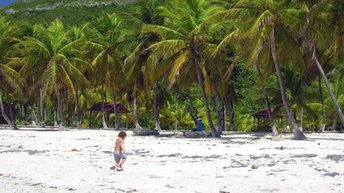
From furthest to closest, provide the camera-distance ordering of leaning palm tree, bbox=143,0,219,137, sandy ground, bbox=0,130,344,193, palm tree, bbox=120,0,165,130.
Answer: palm tree, bbox=120,0,165,130 → leaning palm tree, bbox=143,0,219,137 → sandy ground, bbox=0,130,344,193

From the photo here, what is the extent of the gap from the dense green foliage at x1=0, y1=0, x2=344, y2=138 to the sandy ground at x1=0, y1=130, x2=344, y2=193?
5.07 m

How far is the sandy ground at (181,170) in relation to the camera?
9742 millimetres

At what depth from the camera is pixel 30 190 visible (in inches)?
396

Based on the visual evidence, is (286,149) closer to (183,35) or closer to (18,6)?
(183,35)

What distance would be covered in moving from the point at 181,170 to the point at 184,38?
11.3m

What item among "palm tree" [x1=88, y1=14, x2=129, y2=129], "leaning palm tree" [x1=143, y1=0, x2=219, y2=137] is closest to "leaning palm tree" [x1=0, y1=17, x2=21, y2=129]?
"palm tree" [x1=88, y1=14, x2=129, y2=129]

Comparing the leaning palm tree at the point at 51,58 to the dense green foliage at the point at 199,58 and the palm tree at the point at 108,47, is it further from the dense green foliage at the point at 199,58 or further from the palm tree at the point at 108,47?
the palm tree at the point at 108,47

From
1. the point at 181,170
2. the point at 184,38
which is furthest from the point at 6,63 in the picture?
the point at 181,170

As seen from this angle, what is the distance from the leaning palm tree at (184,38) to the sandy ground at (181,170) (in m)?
6.23

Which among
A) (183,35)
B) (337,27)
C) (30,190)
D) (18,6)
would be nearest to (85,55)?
(183,35)

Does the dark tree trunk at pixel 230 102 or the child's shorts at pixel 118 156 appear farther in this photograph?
the dark tree trunk at pixel 230 102

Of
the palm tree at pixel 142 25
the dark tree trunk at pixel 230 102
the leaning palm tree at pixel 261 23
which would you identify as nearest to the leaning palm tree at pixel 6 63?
the palm tree at pixel 142 25

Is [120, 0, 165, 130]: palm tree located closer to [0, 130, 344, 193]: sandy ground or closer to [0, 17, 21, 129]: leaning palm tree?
[0, 17, 21, 129]: leaning palm tree

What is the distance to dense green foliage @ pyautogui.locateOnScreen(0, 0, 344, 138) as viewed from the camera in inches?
768
